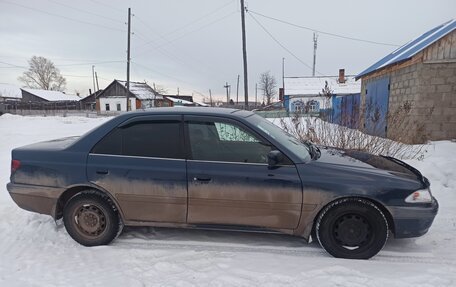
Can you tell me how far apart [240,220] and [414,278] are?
68.5 inches

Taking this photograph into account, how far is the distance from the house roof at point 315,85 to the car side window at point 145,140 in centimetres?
3436

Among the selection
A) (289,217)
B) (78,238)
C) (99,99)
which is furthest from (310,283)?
(99,99)

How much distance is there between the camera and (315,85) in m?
38.7

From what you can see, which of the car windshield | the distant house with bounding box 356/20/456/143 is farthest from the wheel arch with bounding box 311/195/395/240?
the distant house with bounding box 356/20/456/143

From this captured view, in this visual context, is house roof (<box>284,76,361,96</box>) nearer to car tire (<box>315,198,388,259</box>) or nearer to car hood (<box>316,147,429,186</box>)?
car hood (<box>316,147,429,186</box>)

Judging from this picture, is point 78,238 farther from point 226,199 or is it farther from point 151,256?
point 226,199

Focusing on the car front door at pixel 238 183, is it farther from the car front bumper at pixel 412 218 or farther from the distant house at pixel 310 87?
the distant house at pixel 310 87

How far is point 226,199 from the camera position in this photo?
332 centimetres

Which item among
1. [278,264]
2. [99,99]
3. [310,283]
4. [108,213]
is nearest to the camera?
[310,283]

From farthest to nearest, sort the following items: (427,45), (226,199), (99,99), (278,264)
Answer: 1. (99,99)
2. (427,45)
3. (226,199)
4. (278,264)

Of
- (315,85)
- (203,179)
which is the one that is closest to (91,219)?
(203,179)

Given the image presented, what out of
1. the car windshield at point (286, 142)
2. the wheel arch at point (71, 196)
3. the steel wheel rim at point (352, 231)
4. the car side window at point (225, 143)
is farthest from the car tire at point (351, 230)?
the wheel arch at point (71, 196)

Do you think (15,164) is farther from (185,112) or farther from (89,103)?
(89,103)

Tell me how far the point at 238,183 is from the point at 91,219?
1820 mm
